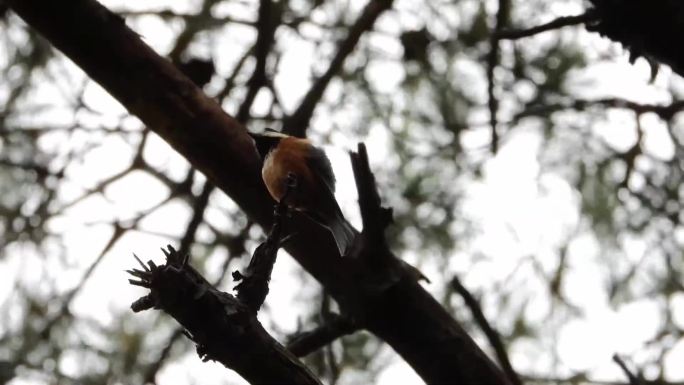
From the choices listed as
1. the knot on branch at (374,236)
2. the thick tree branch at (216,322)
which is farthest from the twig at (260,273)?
the knot on branch at (374,236)

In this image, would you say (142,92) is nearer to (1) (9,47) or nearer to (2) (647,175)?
(1) (9,47)

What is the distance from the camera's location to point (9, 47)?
3.39 meters

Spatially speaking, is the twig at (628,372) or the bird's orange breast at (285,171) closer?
the twig at (628,372)

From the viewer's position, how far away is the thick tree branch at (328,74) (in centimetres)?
271

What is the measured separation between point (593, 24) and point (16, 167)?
8.45 ft

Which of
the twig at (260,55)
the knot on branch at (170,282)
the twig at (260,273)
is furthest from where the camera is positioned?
the twig at (260,55)

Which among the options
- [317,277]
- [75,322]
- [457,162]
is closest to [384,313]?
[317,277]

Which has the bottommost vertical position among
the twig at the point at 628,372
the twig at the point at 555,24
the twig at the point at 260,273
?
the twig at the point at 628,372

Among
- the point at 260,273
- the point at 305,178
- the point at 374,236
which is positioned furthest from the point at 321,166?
the point at 260,273

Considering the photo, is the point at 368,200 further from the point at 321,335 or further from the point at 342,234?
the point at 321,335

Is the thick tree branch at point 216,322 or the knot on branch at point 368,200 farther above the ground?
the knot on branch at point 368,200

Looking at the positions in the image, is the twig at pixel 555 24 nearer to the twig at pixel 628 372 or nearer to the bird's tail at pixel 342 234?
the bird's tail at pixel 342 234

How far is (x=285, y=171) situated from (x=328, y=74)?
0.85 metres

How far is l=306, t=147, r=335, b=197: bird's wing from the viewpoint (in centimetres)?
213
